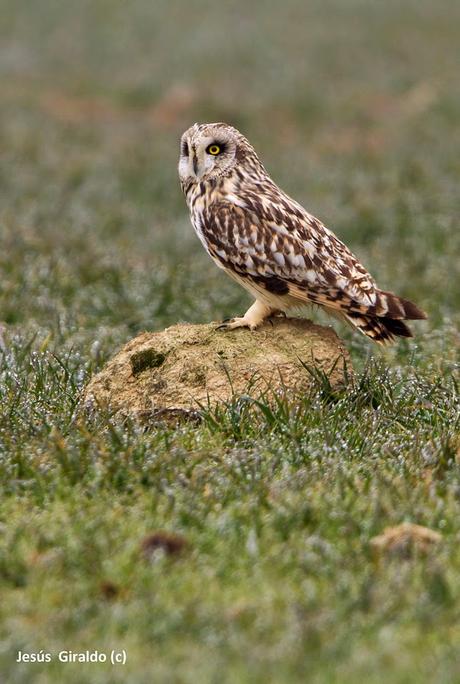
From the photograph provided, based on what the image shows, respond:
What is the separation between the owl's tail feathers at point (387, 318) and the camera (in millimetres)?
5977

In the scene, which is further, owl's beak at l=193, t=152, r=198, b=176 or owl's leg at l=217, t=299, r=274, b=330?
owl's beak at l=193, t=152, r=198, b=176

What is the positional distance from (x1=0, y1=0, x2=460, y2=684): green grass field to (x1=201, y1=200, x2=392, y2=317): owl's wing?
0.50 m

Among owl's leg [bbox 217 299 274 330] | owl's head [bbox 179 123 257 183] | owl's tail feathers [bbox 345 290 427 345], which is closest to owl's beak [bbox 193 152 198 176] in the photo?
owl's head [bbox 179 123 257 183]

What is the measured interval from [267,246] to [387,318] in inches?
30.7

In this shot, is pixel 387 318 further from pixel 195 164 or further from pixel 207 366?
pixel 195 164

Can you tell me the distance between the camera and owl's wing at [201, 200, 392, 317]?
5.98 meters

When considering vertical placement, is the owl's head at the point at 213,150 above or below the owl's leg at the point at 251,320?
A: above

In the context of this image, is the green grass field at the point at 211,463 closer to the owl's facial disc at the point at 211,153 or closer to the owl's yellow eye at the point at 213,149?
the owl's facial disc at the point at 211,153

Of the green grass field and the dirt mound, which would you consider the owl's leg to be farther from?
the green grass field

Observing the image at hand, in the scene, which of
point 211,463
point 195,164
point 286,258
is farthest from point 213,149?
point 211,463

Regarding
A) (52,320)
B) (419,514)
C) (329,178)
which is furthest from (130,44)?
(419,514)

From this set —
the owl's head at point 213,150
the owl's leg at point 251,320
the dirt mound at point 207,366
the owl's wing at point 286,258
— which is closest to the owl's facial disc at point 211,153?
the owl's head at point 213,150

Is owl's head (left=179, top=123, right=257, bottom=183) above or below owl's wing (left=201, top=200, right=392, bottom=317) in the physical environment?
above

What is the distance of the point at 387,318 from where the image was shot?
6.04 metres
